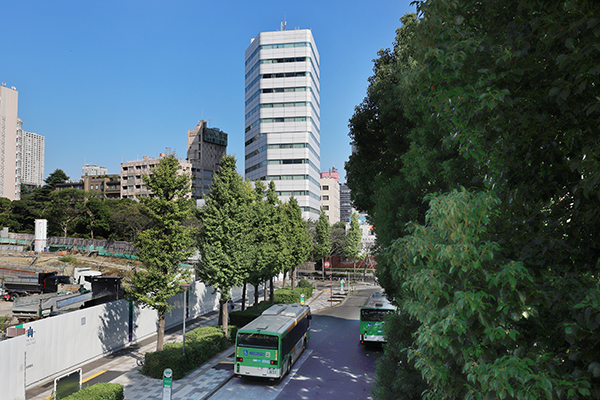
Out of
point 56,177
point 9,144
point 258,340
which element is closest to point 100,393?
point 258,340

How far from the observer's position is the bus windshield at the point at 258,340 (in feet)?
54.4

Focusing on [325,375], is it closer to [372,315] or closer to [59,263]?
[372,315]

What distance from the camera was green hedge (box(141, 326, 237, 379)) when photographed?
1662cm

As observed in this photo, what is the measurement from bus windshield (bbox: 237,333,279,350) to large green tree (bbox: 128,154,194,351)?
356 centimetres

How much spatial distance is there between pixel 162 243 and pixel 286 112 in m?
54.4

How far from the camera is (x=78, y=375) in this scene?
1217cm

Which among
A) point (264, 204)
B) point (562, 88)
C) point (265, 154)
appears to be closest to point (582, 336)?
point (562, 88)

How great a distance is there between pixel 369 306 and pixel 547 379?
20888 mm

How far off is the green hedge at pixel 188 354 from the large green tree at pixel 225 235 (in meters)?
1.24

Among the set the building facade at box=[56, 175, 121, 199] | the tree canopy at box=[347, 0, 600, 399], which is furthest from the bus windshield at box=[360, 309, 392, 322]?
the building facade at box=[56, 175, 121, 199]

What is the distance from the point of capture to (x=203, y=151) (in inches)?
5044

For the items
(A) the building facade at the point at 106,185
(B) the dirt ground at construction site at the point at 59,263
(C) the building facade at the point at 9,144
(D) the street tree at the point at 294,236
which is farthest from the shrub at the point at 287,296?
(C) the building facade at the point at 9,144

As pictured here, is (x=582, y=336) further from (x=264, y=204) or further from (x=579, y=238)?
(x=264, y=204)

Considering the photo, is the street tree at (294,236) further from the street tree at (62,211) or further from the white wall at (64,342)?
the street tree at (62,211)
